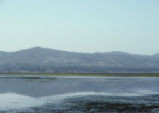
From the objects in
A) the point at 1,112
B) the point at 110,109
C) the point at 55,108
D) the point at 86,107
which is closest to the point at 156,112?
the point at 110,109

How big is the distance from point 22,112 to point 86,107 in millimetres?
8585

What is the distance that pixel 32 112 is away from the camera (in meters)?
35.2

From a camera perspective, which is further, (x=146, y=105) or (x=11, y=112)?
(x=146, y=105)

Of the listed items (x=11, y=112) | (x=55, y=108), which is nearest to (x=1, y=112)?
(x=11, y=112)

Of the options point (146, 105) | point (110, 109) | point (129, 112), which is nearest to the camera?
point (129, 112)

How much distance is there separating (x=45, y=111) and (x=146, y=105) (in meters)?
13.7

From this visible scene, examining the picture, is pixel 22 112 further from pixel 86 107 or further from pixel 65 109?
pixel 86 107

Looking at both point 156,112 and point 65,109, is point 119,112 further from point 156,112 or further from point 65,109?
point 65,109

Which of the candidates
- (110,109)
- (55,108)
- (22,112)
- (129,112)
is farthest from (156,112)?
(22,112)

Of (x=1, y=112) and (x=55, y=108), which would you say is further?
(x=55, y=108)

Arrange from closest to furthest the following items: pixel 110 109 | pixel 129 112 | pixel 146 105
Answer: pixel 129 112
pixel 110 109
pixel 146 105

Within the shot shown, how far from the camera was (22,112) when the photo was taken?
115 feet

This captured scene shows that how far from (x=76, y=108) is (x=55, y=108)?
2.63 m

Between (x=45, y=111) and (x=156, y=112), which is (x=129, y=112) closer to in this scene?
(x=156, y=112)
